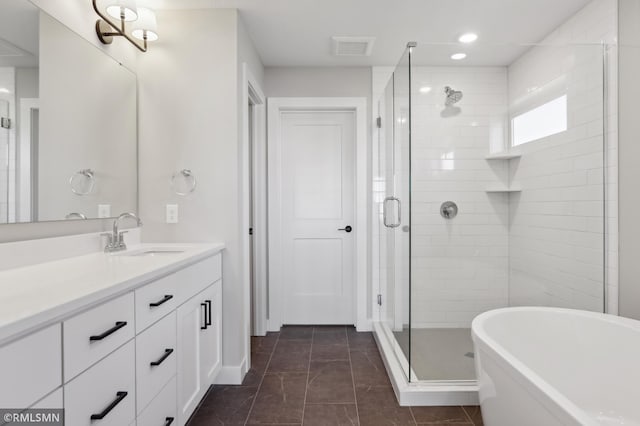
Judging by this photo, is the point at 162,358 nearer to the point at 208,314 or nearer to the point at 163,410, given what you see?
the point at 163,410

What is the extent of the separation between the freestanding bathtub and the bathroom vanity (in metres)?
1.38

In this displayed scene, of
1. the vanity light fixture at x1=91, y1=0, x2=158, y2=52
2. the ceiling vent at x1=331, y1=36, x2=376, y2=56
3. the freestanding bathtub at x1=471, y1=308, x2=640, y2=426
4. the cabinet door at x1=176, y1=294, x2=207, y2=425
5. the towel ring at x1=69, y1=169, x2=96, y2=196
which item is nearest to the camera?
the freestanding bathtub at x1=471, y1=308, x2=640, y2=426

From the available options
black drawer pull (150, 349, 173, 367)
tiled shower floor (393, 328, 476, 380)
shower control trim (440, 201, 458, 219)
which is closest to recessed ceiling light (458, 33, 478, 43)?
shower control trim (440, 201, 458, 219)

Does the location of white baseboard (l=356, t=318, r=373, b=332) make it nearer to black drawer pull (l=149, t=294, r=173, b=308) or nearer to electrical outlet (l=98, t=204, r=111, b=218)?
black drawer pull (l=149, t=294, r=173, b=308)

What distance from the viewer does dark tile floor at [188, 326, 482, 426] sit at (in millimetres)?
1799

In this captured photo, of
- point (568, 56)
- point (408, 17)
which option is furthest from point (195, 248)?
point (568, 56)

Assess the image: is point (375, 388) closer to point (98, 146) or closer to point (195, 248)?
point (195, 248)

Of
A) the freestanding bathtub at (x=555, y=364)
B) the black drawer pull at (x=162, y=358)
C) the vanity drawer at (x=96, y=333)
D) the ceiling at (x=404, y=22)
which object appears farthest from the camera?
the ceiling at (x=404, y=22)

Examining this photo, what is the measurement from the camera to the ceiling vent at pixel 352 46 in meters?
2.59

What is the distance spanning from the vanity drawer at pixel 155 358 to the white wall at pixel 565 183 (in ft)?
6.83

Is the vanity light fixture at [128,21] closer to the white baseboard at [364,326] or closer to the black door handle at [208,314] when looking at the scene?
the black door handle at [208,314]

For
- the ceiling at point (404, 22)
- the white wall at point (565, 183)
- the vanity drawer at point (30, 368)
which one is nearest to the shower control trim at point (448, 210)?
the white wall at point (565, 183)

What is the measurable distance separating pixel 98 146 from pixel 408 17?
2189 mm

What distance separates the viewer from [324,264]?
324cm
